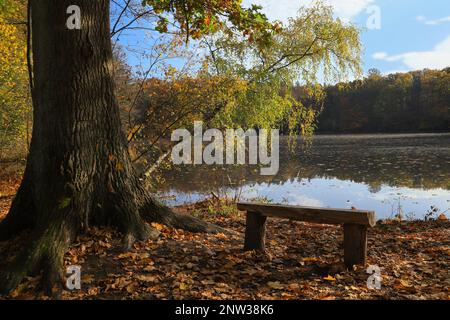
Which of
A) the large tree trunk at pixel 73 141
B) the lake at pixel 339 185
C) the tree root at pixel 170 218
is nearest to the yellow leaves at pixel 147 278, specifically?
the large tree trunk at pixel 73 141

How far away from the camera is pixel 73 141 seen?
4777mm

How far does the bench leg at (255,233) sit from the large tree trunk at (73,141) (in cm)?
128

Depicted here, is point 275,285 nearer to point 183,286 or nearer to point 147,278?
point 183,286

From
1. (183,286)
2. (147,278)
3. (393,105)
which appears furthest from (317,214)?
(393,105)

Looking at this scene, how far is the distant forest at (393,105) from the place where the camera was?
2635 inches

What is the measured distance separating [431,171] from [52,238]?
769 inches

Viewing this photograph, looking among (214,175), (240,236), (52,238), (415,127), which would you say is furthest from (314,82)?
(415,127)

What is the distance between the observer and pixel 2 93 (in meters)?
14.6

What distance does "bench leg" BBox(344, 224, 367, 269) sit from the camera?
14.7ft

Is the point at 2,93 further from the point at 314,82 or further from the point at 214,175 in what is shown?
the point at 314,82

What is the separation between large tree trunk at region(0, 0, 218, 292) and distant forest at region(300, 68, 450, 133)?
2461 inches

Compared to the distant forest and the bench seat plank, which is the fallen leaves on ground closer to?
the bench seat plank

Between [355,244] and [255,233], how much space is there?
50.8 inches
